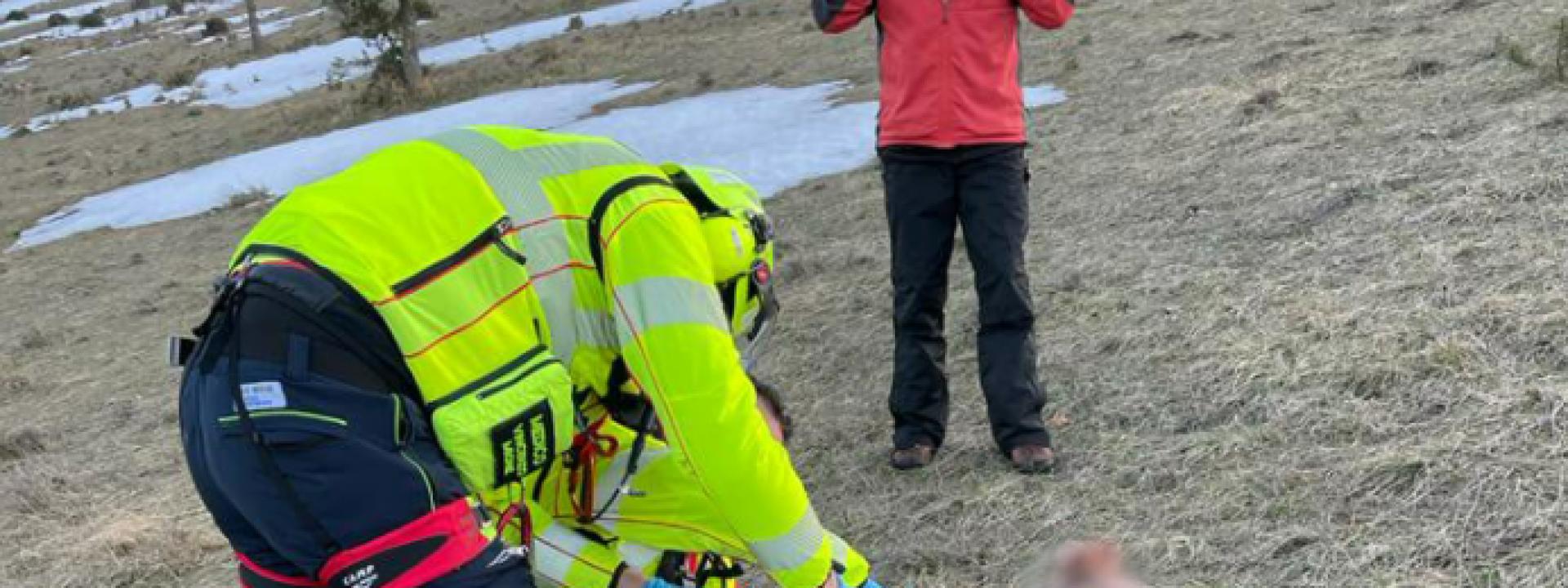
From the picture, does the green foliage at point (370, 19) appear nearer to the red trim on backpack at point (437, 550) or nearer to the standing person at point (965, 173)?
the standing person at point (965, 173)

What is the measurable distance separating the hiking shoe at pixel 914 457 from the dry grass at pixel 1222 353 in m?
0.05

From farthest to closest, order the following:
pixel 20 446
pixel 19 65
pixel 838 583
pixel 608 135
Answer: pixel 19 65, pixel 608 135, pixel 20 446, pixel 838 583

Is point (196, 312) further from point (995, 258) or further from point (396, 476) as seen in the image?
point (396, 476)

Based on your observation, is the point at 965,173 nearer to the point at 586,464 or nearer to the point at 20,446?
the point at 586,464

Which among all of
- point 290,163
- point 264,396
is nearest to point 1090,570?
point 264,396

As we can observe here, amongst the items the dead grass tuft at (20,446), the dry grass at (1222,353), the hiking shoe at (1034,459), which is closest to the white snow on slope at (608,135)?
the dry grass at (1222,353)

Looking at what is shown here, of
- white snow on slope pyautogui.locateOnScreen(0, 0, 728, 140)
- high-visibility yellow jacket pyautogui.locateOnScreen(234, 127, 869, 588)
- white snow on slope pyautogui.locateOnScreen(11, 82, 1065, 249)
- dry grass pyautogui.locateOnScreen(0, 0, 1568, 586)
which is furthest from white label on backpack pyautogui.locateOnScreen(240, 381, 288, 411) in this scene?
white snow on slope pyautogui.locateOnScreen(0, 0, 728, 140)

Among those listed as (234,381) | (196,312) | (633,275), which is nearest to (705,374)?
(633,275)

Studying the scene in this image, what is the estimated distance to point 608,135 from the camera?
491 inches

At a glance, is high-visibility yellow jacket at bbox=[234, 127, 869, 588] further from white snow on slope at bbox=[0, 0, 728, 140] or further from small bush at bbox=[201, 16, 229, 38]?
small bush at bbox=[201, 16, 229, 38]

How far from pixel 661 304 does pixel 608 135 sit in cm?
1074

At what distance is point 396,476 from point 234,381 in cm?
29

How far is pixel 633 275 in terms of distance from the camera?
2002 mm

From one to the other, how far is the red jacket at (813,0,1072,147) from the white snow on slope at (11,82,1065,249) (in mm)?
5506
